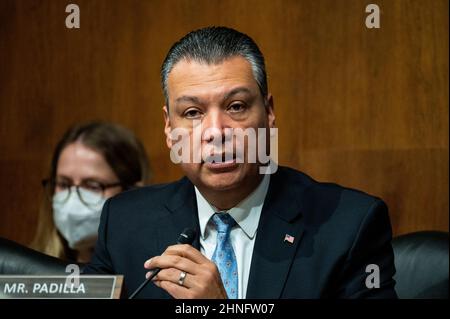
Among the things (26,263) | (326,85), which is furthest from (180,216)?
(326,85)

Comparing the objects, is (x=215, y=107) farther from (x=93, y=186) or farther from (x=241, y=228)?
(x=93, y=186)

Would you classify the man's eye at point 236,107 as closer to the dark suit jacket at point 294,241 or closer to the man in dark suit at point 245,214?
the man in dark suit at point 245,214

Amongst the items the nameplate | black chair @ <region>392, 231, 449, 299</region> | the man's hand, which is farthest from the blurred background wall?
the man's hand

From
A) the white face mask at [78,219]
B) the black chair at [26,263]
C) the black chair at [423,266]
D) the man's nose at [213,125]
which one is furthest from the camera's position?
the white face mask at [78,219]

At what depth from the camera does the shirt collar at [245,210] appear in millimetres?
1865

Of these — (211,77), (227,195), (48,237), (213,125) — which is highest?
(211,77)

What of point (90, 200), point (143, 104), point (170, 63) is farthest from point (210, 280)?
point (143, 104)

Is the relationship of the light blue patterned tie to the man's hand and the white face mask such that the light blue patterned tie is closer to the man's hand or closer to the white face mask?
the man's hand

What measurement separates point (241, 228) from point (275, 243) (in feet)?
0.32

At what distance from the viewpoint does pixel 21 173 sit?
8.57 feet

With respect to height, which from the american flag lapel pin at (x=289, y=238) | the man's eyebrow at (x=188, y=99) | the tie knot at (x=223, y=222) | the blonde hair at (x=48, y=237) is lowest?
the blonde hair at (x=48, y=237)

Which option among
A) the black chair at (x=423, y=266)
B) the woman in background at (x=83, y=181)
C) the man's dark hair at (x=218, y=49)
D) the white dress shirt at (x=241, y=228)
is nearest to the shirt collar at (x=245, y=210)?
the white dress shirt at (x=241, y=228)

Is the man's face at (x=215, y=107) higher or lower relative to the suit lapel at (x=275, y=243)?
higher

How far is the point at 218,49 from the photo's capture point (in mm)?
1841
